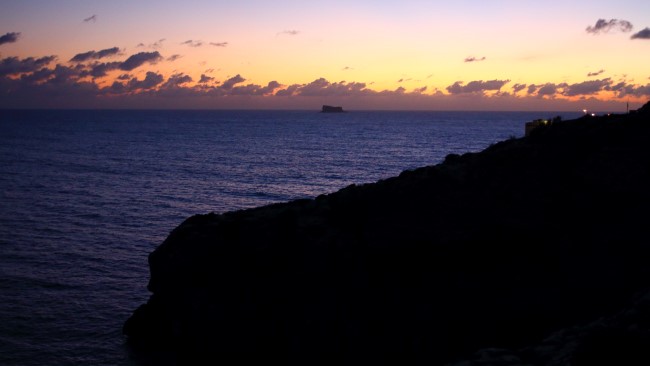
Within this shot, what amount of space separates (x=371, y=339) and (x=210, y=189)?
2003 inches

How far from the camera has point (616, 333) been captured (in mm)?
10414

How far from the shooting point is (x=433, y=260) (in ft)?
73.9

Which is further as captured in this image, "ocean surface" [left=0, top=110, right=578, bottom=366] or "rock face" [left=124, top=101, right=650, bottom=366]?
"ocean surface" [left=0, top=110, right=578, bottom=366]

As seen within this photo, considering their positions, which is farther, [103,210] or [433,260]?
[103,210]

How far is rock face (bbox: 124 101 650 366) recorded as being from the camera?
69.4 feet

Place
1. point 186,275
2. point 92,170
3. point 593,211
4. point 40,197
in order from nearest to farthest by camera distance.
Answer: point 593,211 → point 186,275 → point 40,197 → point 92,170

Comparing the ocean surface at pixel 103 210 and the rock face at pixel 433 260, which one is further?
the ocean surface at pixel 103 210

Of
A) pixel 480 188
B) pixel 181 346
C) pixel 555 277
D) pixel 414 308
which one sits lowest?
pixel 181 346

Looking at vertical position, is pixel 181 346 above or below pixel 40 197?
below

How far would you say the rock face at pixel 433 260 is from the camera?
21141 mm

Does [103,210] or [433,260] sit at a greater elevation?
[433,260]

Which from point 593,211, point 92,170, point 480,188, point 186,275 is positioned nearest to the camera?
point 593,211

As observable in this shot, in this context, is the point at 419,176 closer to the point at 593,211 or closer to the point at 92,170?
the point at 593,211

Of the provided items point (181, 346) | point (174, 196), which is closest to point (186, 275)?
point (181, 346)
